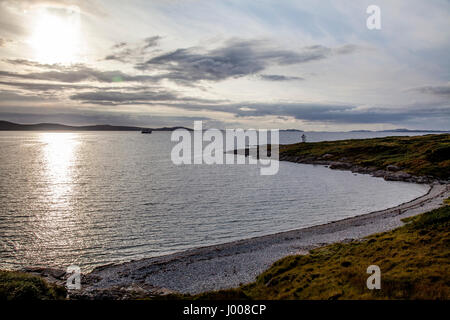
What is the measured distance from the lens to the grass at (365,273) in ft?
60.2

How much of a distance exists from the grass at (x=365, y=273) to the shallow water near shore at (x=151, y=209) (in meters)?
14.9

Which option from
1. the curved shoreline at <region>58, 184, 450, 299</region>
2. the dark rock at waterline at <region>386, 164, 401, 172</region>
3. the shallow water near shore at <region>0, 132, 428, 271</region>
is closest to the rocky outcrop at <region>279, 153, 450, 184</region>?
the dark rock at waterline at <region>386, 164, 401, 172</region>

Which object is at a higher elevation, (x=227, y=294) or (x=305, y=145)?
Result: (x=305, y=145)

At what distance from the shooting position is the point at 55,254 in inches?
1342

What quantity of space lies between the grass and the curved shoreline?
10.5 feet

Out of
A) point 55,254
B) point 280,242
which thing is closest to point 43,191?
point 55,254

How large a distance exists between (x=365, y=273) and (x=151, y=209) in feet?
130

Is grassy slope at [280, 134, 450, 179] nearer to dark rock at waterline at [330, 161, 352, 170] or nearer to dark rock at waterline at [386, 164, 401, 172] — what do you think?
dark rock at waterline at [386, 164, 401, 172]

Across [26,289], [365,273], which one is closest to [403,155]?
[365,273]

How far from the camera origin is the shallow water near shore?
36375mm

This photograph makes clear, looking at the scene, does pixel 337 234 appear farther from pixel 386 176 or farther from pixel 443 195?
pixel 386 176

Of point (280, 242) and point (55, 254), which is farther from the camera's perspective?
point (280, 242)

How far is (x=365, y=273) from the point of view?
2133cm
